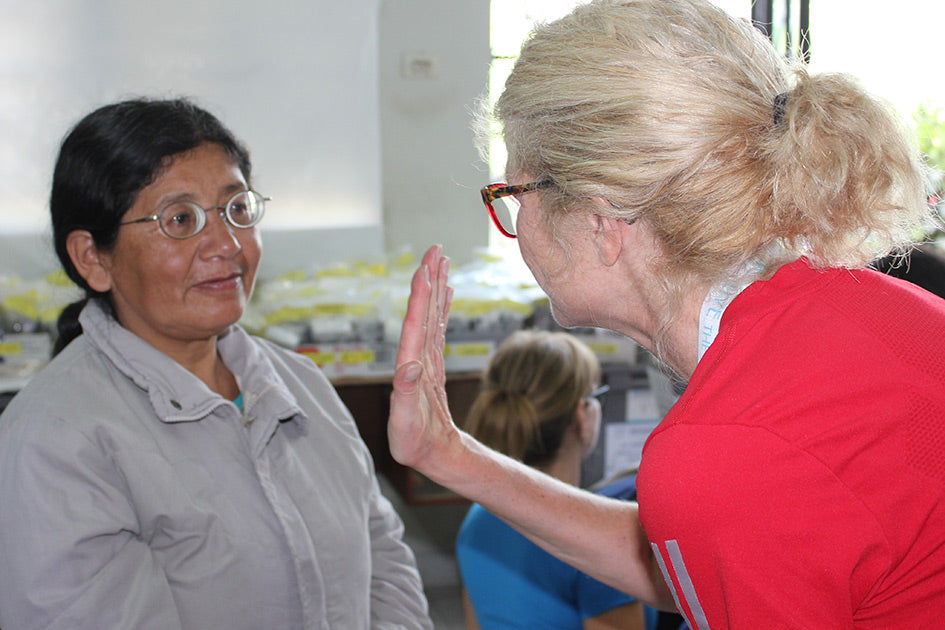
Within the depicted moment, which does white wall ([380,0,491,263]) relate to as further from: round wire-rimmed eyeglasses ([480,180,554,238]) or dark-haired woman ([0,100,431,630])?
round wire-rimmed eyeglasses ([480,180,554,238])

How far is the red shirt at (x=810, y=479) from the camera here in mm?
686

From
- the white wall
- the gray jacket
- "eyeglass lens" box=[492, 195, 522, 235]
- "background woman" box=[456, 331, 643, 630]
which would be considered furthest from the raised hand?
the white wall

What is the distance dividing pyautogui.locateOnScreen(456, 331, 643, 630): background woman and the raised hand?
498 millimetres

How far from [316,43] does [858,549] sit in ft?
7.55

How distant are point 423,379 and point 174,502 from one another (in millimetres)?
411

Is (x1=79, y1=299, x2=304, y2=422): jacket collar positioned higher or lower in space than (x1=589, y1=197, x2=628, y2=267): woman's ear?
lower

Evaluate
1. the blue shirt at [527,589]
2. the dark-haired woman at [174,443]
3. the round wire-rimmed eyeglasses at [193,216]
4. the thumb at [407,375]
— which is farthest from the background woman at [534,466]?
the round wire-rimmed eyeglasses at [193,216]

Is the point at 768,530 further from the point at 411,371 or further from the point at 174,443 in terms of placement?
the point at 174,443

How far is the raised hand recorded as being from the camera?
1.15 meters

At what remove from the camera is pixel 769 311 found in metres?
0.79

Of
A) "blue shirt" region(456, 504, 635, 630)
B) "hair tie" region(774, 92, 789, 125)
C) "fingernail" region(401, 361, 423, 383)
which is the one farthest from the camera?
"blue shirt" region(456, 504, 635, 630)

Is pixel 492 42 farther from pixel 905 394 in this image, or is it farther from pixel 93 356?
pixel 905 394

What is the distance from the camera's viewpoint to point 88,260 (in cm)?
135

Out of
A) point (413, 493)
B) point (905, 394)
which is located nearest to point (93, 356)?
point (905, 394)
